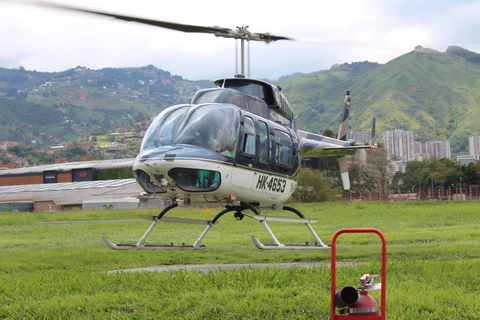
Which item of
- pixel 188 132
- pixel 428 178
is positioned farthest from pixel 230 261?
pixel 428 178

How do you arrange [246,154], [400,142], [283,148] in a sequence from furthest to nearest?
[400,142], [283,148], [246,154]

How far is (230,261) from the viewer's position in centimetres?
1288

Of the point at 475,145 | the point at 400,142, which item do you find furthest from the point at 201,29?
the point at 475,145

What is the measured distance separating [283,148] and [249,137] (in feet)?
5.47

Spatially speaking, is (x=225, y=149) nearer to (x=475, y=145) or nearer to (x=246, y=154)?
(x=246, y=154)

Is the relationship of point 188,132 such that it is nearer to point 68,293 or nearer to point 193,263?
point 193,263

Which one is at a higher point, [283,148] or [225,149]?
[283,148]

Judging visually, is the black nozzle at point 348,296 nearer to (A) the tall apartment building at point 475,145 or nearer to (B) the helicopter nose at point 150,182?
(B) the helicopter nose at point 150,182

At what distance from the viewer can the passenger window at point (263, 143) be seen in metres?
12.7

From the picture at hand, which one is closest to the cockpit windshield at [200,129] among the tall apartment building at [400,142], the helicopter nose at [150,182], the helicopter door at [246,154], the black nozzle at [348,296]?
the helicopter door at [246,154]

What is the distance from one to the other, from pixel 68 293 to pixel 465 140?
207 metres

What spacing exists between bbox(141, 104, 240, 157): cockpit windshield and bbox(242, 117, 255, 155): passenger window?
337 millimetres

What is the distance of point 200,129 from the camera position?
38.2 feet

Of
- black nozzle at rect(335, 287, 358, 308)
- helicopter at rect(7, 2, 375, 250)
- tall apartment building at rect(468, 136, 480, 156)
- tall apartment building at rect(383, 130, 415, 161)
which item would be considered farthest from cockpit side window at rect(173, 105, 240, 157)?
tall apartment building at rect(468, 136, 480, 156)
